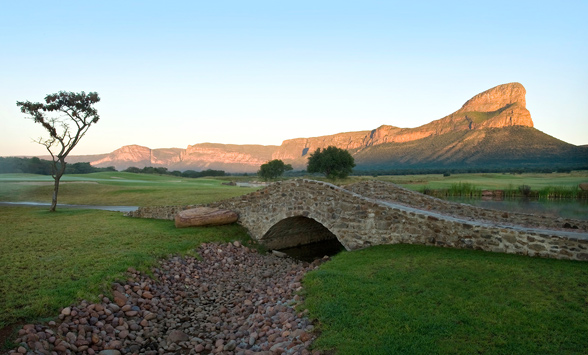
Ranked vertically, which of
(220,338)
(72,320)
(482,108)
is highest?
(482,108)

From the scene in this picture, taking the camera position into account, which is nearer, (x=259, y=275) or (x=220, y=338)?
(x=220, y=338)

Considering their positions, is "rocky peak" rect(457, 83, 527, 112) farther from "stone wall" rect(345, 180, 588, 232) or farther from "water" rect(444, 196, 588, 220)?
"stone wall" rect(345, 180, 588, 232)

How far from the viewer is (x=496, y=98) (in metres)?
162

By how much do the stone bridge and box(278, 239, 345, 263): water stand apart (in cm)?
44

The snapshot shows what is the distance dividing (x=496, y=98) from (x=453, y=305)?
186m

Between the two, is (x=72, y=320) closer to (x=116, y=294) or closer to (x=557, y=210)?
(x=116, y=294)

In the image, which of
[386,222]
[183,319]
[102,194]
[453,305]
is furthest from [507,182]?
[183,319]

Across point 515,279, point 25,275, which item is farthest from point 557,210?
point 25,275

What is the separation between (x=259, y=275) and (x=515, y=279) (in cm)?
805

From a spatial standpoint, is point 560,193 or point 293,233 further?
point 560,193

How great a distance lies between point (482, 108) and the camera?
16062cm

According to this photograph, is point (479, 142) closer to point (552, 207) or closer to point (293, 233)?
point (552, 207)

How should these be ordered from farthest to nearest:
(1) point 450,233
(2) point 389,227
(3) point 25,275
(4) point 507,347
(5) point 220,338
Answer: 1. (2) point 389,227
2. (1) point 450,233
3. (3) point 25,275
4. (5) point 220,338
5. (4) point 507,347

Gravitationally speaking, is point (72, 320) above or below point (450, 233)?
below
